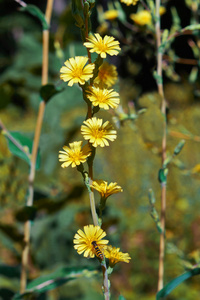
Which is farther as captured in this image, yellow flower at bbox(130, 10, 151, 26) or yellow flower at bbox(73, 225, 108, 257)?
yellow flower at bbox(130, 10, 151, 26)

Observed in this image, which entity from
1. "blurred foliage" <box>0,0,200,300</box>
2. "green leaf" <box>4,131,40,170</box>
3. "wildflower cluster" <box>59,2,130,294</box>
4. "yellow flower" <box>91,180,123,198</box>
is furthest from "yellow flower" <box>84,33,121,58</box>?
"green leaf" <box>4,131,40,170</box>

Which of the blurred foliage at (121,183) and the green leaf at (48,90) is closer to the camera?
the green leaf at (48,90)

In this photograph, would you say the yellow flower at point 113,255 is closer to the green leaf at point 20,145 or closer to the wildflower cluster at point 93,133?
the wildflower cluster at point 93,133

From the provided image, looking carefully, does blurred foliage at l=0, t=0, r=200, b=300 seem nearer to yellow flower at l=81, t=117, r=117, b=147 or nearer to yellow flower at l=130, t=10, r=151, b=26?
yellow flower at l=130, t=10, r=151, b=26

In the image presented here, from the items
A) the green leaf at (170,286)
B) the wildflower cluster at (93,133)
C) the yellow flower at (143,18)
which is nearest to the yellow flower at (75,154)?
the wildflower cluster at (93,133)

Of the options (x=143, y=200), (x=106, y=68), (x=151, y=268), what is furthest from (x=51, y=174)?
(x=143, y=200)

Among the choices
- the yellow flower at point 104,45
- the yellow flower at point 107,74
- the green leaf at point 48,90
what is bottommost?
the yellow flower at point 104,45
